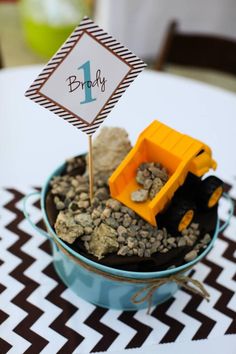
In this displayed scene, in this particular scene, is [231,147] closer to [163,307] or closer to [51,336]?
[163,307]

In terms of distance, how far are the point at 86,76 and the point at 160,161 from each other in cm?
23

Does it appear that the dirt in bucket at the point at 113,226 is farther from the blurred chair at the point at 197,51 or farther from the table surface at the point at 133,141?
the blurred chair at the point at 197,51

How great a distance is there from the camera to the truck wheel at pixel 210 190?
883 mm

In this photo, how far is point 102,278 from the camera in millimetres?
867

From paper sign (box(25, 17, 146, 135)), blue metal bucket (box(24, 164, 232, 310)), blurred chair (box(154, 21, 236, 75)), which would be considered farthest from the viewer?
blurred chair (box(154, 21, 236, 75))

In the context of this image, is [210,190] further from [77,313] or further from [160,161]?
[77,313]

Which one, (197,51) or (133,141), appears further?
(197,51)

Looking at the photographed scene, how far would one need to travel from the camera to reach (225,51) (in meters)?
1.57

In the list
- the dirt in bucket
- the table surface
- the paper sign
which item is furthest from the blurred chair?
the paper sign

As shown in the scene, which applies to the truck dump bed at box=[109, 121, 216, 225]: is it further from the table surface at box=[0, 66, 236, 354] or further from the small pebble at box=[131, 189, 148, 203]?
the table surface at box=[0, 66, 236, 354]

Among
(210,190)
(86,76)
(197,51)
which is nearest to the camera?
(86,76)

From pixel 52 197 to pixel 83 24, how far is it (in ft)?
1.16

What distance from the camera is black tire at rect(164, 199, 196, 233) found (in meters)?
0.85

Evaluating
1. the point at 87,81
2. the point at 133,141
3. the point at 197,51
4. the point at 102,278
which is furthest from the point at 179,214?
the point at 197,51
